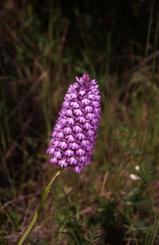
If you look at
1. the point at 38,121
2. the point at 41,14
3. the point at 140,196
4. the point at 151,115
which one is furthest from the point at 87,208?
the point at 41,14

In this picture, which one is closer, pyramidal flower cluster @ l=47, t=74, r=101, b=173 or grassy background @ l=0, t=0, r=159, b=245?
pyramidal flower cluster @ l=47, t=74, r=101, b=173

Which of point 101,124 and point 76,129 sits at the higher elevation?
point 101,124

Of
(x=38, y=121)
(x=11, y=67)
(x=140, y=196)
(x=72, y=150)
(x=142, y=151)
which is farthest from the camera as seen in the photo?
(x=11, y=67)

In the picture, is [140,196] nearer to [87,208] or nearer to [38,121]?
[87,208]

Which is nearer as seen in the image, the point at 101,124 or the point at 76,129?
the point at 76,129
